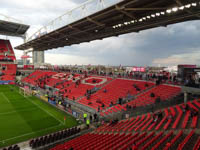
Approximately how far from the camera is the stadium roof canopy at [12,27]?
4383cm

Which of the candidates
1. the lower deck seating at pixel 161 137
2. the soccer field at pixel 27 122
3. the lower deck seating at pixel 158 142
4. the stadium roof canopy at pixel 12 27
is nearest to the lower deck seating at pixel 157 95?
the lower deck seating at pixel 161 137

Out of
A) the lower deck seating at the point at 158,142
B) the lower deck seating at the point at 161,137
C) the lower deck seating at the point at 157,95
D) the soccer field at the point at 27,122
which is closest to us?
the lower deck seating at the point at 158,142

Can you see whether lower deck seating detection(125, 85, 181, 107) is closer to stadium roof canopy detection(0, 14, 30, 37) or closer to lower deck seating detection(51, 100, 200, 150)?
lower deck seating detection(51, 100, 200, 150)

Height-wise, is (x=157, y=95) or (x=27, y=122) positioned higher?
(x=157, y=95)

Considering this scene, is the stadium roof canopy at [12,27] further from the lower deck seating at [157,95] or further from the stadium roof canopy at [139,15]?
the lower deck seating at [157,95]

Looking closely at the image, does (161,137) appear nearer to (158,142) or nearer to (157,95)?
(158,142)

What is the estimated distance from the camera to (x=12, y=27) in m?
49.4

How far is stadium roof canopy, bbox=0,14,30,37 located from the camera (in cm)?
4383

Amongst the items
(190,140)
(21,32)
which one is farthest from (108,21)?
(21,32)

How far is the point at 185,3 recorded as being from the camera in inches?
567

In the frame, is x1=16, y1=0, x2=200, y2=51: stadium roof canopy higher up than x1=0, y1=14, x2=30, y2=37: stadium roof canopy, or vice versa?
x1=0, y1=14, x2=30, y2=37: stadium roof canopy

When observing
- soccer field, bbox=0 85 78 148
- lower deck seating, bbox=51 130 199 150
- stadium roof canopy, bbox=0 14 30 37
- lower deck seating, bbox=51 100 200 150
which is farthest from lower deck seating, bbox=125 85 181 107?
stadium roof canopy, bbox=0 14 30 37

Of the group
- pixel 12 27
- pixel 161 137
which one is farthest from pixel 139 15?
pixel 12 27

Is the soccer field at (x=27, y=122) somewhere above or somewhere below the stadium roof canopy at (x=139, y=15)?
below
